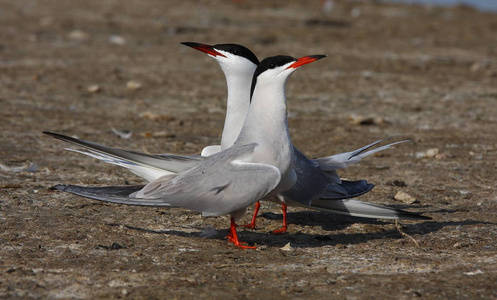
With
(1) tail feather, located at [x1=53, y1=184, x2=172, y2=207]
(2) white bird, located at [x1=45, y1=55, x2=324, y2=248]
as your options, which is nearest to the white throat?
(2) white bird, located at [x1=45, y1=55, x2=324, y2=248]

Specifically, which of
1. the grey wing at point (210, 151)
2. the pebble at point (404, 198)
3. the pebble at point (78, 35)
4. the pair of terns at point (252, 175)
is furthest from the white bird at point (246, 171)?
the pebble at point (78, 35)

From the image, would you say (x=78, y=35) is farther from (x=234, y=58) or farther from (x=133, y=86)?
(x=234, y=58)

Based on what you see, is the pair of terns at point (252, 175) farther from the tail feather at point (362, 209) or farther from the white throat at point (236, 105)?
the white throat at point (236, 105)

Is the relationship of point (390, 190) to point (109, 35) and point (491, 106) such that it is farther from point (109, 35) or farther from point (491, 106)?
point (109, 35)

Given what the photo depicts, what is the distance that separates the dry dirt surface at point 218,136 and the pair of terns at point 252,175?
22cm

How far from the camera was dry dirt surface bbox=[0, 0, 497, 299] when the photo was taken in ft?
11.1

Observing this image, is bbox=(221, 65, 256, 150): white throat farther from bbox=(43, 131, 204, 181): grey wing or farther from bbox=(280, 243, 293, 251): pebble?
bbox=(280, 243, 293, 251): pebble

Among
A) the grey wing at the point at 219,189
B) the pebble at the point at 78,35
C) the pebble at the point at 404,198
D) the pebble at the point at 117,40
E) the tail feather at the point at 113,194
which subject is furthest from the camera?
the pebble at the point at 78,35

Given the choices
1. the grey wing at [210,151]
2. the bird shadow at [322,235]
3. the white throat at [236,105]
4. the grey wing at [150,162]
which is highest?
the white throat at [236,105]

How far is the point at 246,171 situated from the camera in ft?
12.2

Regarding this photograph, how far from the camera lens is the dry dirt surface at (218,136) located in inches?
133

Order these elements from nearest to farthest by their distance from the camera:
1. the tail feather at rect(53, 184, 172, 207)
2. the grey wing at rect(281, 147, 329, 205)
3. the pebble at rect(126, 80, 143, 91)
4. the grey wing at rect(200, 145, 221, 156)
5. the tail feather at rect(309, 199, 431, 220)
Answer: the tail feather at rect(53, 184, 172, 207) → the tail feather at rect(309, 199, 431, 220) → the grey wing at rect(281, 147, 329, 205) → the grey wing at rect(200, 145, 221, 156) → the pebble at rect(126, 80, 143, 91)

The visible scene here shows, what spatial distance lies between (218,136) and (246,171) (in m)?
2.94

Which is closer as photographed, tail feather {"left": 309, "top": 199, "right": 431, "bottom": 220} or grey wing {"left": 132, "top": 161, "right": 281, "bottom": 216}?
grey wing {"left": 132, "top": 161, "right": 281, "bottom": 216}
